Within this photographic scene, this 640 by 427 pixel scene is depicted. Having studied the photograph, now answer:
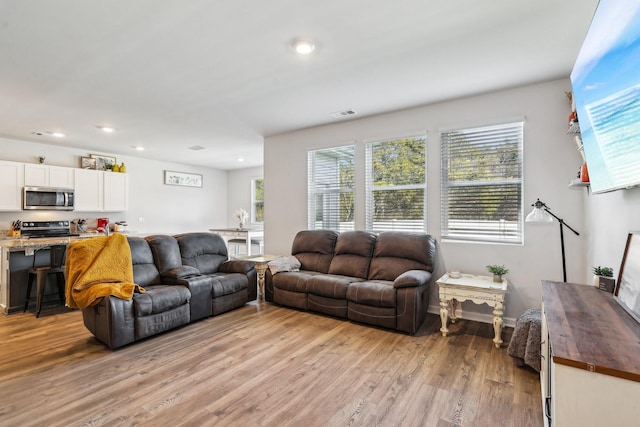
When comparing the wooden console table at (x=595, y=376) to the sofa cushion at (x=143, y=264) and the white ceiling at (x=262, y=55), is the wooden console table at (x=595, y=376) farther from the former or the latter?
the sofa cushion at (x=143, y=264)

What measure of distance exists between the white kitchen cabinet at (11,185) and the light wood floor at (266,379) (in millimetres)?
2694

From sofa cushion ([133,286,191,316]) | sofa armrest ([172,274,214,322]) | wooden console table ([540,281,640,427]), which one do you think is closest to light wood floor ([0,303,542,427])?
sofa armrest ([172,274,214,322])

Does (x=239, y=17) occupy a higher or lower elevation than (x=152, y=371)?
higher

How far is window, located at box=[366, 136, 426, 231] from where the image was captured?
160 inches

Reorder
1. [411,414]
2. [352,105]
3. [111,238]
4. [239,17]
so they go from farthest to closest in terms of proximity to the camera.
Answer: [352,105] → [111,238] → [239,17] → [411,414]

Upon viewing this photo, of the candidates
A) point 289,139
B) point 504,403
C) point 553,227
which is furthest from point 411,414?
point 289,139

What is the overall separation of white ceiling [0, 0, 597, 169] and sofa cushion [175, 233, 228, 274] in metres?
1.70

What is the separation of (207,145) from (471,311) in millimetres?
5256

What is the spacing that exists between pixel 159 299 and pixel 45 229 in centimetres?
411

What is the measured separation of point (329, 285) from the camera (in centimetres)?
370

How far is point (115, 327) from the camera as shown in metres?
2.84

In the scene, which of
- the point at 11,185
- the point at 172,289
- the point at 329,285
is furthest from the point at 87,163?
the point at 329,285

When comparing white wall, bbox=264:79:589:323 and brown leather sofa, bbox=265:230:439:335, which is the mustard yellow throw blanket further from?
white wall, bbox=264:79:589:323

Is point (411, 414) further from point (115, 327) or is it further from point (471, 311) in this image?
point (115, 327)
